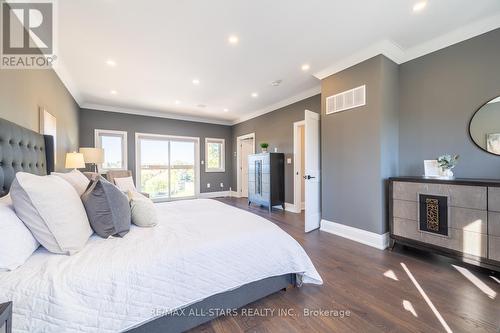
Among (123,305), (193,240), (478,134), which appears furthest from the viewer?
(478,134)

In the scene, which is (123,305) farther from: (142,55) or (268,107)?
(268,107)

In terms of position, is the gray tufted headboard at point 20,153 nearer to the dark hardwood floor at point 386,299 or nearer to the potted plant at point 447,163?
the dark hardwood floor at point 386,299

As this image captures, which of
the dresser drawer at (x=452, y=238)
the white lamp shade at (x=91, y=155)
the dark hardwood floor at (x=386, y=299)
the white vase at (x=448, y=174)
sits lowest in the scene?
the dark hardwood floor at (x=386, y=299)

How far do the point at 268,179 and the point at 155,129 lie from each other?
359 centimetres

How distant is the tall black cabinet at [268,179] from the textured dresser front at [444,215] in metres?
2.60

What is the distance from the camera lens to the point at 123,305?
102 cm

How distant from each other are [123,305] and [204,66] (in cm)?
310

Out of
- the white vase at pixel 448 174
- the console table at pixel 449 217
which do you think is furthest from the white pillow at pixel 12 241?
the white vase at pixel 448 174

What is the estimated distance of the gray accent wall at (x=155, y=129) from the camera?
496 centimetres

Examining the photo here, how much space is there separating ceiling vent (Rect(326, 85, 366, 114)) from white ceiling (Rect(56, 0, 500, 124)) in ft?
1.39

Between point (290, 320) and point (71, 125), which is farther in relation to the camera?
point (71, 125)

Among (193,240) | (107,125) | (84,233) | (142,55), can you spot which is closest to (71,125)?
(107,125)

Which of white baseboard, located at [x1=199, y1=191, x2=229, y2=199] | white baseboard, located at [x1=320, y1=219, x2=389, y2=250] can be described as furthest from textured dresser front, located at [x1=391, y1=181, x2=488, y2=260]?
white baseboard, located at [x1=199, y1=191, x2=229, y2=199]

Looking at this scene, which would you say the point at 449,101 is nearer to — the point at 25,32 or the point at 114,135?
the point at 25,32
